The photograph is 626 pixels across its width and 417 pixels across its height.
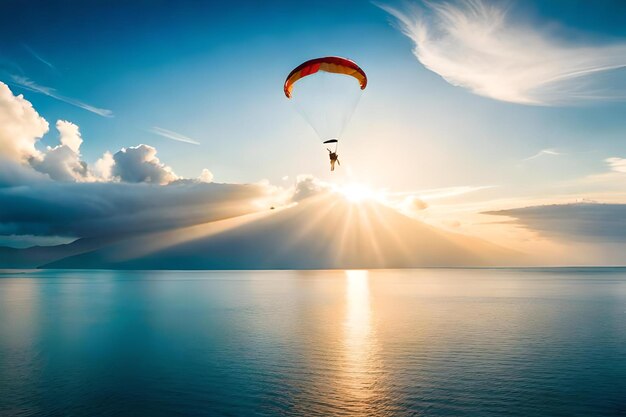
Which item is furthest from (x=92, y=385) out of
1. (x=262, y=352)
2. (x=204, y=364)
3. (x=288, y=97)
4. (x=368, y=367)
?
(x=288, y=97)

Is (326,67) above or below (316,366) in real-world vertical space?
above

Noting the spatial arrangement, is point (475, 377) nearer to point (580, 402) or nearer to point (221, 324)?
point (580, 402)

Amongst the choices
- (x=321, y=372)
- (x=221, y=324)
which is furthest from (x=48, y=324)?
(x=321, y=372)

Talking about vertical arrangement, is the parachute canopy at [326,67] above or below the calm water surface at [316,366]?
above

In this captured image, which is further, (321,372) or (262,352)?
(262,352)

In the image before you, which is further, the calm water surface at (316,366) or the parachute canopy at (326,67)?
the parachute canopy at (326,67)

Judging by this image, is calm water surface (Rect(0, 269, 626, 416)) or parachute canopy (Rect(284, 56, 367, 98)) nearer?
calm water surface (Rect(0, 269, 626, 416))

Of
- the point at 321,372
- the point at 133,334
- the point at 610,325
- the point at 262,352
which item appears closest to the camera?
the point at 321,372

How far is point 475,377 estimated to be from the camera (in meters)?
30.8

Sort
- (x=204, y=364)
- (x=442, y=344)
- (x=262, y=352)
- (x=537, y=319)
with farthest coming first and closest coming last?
1. (x=537, y=319)
2. (x=442, y=344)
3. (x=262, y=352)
4. (x=204, y=364)

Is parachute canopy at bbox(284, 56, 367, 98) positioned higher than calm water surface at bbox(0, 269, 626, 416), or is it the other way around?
parachute canopy at bbox(284, 56, 367, 98)

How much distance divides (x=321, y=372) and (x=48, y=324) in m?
43.8

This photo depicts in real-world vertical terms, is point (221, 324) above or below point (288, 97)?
below

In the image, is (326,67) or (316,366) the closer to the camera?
(316,366)
